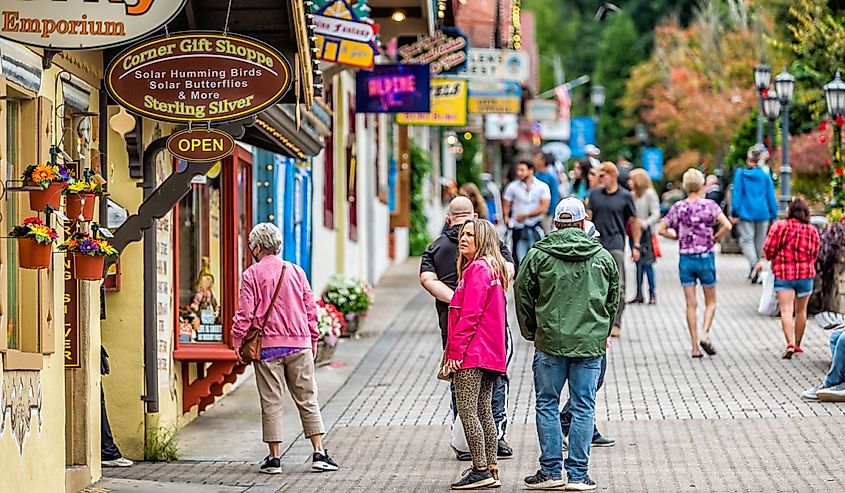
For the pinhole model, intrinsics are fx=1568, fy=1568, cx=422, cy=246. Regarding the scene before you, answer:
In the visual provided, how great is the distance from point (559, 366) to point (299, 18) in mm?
2596

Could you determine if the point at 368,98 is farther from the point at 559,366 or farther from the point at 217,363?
the point at 559,366

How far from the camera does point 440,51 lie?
783 inches

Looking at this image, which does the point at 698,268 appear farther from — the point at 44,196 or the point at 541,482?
the point at 44,196

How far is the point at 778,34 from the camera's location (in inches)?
1073

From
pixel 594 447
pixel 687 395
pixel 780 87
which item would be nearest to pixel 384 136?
pixel 780 87

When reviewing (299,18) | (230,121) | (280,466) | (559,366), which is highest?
(299,18)

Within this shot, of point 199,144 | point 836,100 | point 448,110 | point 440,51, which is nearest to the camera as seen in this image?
point 199,144

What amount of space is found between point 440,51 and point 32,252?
1287cm

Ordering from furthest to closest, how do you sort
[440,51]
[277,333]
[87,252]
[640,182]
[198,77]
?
[440,51] < [640,182] < [277,333] < [198,77] < [87,252]

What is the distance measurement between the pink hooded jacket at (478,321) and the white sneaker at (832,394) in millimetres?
3779

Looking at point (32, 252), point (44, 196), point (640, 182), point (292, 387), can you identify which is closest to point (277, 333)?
point (292, 387)

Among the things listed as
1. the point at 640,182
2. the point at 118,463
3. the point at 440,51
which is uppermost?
the point at 440,51

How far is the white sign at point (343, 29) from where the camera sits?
1460cm

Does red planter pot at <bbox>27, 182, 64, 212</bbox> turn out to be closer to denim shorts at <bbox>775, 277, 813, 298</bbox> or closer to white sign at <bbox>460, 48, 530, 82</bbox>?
denim shorts at <bbox>775, 277, 813, 298</bbox>
